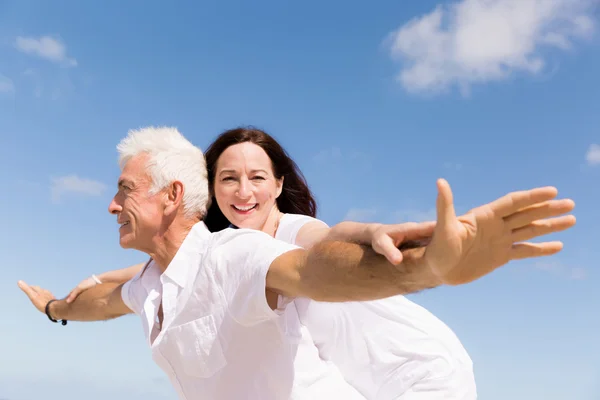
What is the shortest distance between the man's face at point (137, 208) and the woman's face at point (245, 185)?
117 cm

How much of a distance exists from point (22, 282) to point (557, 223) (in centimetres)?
613

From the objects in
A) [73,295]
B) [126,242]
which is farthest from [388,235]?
[73,295]

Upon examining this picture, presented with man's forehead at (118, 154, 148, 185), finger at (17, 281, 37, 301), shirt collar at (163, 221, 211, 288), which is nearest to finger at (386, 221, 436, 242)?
shirt collar at (163, 221, 211, 288)

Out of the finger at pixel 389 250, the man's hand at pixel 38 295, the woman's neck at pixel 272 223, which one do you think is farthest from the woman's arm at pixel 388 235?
the man's hand at pixel 38 295

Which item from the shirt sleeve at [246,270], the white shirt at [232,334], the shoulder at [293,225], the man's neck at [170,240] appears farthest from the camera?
the shoulder at [293,225]

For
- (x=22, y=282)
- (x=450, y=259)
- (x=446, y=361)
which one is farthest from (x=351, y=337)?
(x=22, y=282)

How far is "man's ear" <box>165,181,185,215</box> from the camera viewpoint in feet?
13.2

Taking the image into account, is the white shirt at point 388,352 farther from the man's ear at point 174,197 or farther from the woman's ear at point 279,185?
the woman's ear at point 279,185

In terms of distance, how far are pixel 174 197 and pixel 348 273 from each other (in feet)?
5.85

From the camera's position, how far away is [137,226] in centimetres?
403

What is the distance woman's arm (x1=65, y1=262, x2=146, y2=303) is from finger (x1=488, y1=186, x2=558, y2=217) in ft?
12.8

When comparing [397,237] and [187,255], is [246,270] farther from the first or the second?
[397,237]

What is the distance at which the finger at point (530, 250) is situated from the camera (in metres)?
2.36

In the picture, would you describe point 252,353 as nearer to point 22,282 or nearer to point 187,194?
point 187,194
